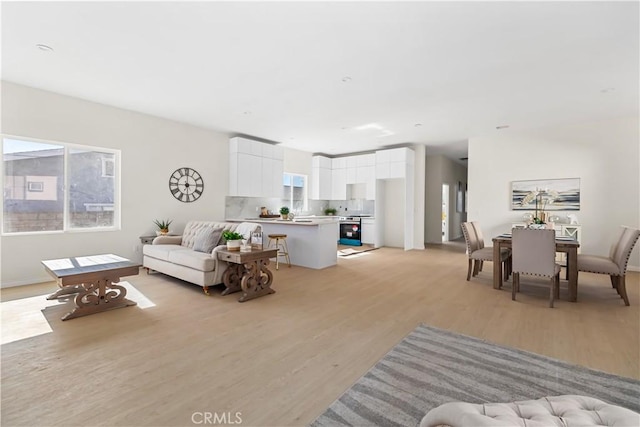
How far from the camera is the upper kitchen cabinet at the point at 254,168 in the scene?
6.94 m

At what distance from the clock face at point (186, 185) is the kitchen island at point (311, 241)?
1.76 meters

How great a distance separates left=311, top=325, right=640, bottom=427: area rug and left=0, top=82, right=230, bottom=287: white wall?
5.08 m

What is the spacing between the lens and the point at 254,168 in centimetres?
723

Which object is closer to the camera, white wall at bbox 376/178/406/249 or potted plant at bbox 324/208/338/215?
white wall at bbox 376/178/406/249

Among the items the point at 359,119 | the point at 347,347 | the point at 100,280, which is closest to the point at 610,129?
the point at 359,119

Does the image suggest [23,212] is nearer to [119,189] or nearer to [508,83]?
[119,189]

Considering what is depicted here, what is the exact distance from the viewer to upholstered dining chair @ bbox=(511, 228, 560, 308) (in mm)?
3549

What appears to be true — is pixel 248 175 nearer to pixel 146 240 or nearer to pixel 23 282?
pixel 146 240

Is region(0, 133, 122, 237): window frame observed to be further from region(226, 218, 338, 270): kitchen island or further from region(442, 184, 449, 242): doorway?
region(442, 184, 449, 242): doorway

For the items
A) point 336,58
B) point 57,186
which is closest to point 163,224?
point 57,186

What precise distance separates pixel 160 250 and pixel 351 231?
18.1 ft

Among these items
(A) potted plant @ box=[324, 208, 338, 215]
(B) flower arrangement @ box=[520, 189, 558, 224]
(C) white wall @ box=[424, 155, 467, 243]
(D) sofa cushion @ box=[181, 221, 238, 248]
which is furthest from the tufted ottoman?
(C) white wall @ box=[424, 155, 467, 243]

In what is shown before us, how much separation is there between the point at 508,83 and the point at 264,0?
11.3 ft

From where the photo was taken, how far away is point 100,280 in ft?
10.8
